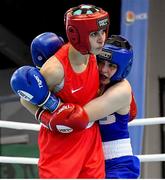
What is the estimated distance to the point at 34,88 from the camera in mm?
1269

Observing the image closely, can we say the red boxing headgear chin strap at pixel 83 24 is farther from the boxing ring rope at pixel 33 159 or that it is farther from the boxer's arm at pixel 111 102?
the boxing ring rope at pixel 33 159

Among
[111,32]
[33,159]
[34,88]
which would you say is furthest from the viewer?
[111,32]

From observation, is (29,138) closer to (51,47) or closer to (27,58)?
(27,58)

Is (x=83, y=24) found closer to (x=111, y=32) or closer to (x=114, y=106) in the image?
(x=114, y=106)

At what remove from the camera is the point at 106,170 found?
1444 millimetres

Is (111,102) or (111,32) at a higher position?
(111,102)

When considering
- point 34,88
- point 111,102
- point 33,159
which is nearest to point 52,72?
point 34,88

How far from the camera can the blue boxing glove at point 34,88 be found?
1.27 meters

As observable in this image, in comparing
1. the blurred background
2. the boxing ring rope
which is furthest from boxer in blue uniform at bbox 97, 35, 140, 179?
the blurred background

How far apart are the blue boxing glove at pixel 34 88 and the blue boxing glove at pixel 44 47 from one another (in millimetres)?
122

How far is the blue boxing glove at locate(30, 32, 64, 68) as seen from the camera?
1405 mm

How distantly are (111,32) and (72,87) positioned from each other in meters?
3.67

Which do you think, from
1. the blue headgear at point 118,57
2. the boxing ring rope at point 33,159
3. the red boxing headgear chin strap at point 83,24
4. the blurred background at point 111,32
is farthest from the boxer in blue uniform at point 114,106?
the blurred background at point 111,32

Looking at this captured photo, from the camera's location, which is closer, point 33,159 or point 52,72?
point 52,72
